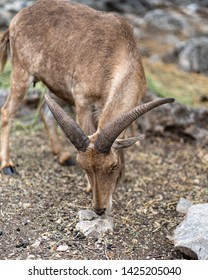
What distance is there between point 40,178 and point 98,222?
178cm

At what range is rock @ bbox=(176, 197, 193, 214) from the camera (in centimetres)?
732

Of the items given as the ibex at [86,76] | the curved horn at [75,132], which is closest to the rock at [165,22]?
the ibex at [86,76]

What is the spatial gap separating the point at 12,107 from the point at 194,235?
12.0ft

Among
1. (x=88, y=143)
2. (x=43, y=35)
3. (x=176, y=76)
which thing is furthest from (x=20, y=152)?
(x=176, y=76)

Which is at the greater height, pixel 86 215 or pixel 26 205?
pixel 86 215

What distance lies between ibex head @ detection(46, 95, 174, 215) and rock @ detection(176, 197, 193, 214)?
118cm

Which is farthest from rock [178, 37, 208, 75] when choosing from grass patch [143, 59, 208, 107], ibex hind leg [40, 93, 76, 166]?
ibex hind leg [40, 93, 76, 166]

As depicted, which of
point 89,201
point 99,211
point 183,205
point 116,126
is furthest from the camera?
point 89,201

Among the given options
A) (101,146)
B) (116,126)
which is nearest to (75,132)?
(101,146)

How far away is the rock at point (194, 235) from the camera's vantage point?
586cm

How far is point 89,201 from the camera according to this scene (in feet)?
24.6

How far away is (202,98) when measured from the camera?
12.0 metres

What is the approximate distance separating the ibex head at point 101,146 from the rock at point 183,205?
1.18 metres

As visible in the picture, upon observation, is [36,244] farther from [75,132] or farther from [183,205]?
[183,205]
